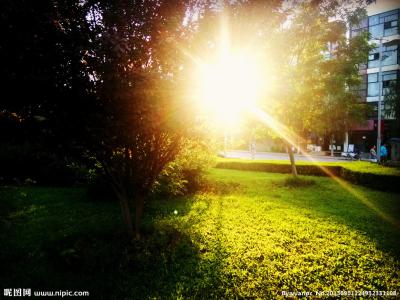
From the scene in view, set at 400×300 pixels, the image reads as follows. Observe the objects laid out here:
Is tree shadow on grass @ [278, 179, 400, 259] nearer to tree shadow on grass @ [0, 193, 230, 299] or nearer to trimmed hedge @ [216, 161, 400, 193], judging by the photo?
trimmed hedge @ [216, 161, 400, 193]

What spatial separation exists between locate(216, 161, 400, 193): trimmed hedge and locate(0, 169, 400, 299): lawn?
3.44 meters

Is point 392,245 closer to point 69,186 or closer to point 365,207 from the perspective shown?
point 365,207

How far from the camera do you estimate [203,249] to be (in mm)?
6012

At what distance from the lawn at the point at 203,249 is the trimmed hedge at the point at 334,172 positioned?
344cm

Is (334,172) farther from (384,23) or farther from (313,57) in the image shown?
(384,23)

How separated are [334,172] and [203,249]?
14.4 metres

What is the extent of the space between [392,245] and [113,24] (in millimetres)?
7264

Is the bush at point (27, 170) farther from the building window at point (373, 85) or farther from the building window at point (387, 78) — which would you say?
the building window at point (373, 85)

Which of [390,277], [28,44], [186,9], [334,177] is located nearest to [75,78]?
[28,44]

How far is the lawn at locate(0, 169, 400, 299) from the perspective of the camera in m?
4.55

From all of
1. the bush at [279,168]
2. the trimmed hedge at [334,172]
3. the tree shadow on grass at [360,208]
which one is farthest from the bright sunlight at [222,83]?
the bush at [279,168]

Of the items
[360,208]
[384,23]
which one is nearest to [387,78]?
[384,23]

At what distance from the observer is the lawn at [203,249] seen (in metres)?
4.55

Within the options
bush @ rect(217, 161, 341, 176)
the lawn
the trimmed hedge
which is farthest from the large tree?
bush @ rect(217, 161, 341, 176)
